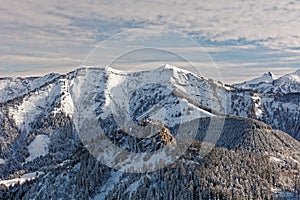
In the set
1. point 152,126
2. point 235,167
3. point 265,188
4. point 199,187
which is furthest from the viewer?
point 152,126

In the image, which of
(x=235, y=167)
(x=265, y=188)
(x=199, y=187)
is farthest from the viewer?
(x=235, y=167)

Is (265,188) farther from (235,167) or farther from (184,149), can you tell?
(184,149)

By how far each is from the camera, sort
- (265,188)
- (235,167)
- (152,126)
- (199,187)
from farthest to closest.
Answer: (152,126), (235,167), (265,188), (199,187)

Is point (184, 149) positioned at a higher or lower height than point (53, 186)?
higher

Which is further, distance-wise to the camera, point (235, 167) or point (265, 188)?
point (235, 167)

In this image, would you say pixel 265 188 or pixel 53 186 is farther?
pixel 53 186

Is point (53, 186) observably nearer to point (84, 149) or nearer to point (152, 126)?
point (84, 149)

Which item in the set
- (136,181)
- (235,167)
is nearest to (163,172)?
(136,181)

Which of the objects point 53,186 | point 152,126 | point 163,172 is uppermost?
point 152,126

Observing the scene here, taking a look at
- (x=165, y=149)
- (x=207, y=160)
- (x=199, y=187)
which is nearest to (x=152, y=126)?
(x=165, y=149)
